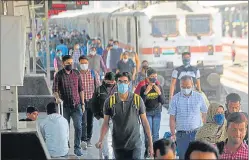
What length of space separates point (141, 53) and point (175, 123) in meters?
14.0

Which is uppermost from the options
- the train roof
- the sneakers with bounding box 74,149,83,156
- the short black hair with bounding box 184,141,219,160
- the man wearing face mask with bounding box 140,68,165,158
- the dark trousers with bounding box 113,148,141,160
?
the train roof

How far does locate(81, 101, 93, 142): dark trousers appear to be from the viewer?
1238cm

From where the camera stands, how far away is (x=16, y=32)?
27.7ft

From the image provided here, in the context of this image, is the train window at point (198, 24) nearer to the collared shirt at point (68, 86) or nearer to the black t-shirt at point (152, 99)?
the black t-shirt at point (152, 99)

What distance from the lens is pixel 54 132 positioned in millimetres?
9781

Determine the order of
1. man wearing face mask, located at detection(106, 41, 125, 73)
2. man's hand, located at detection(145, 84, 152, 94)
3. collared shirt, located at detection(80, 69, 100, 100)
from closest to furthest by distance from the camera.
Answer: man's hand, located at detection(145, 84, 152, 94) → collared shirt, located at detection(80, 69, 100, 100) → man wearing face mask, located at detection(106, 41, 125, 73)

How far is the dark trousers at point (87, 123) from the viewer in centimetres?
1238

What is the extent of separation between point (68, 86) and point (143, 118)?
10.1 ft


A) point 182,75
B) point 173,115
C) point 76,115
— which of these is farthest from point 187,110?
point 182,75

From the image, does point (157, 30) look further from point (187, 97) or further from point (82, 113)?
point (187, 97)

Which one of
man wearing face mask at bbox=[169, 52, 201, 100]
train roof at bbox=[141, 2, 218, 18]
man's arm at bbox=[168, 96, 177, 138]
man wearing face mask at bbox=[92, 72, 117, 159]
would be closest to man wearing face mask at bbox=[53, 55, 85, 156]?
man wearing face mask at bbox=[92, 72, 117, 159]

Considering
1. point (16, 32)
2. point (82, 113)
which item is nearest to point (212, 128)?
point (16, 32)

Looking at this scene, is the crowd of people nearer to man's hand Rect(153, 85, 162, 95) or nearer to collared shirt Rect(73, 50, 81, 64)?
man's hand Rect(153, 85, 162, 95)

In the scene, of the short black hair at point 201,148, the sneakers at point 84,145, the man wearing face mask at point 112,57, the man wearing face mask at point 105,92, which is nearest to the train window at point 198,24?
the man wearing face mask at point 112,57
